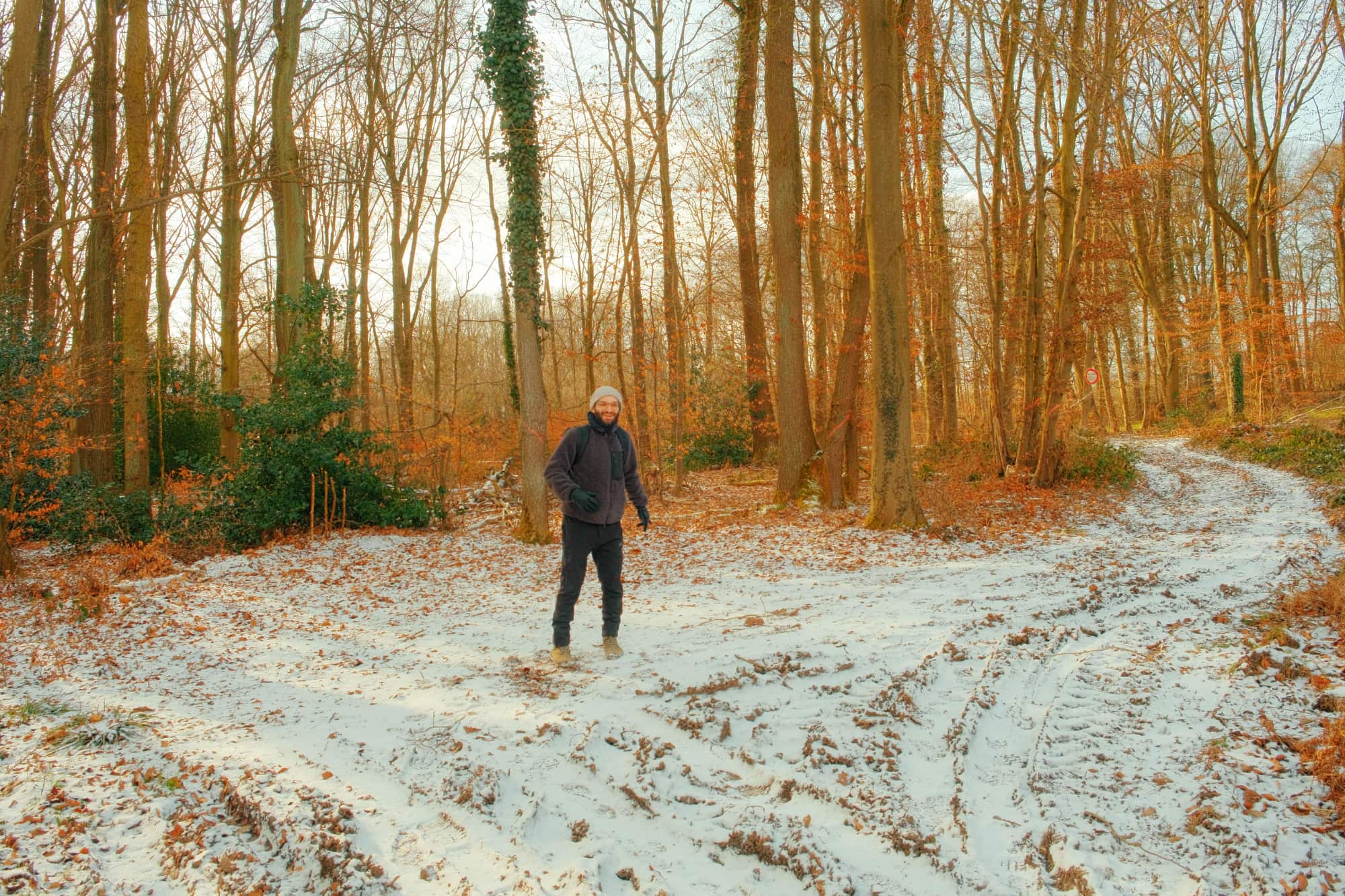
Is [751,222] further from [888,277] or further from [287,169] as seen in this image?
[287,169]

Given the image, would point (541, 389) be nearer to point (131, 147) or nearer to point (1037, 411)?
point (131, 147)

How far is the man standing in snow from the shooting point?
17.0 feet

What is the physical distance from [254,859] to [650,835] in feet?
5.66

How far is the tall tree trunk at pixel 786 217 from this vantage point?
12383mm

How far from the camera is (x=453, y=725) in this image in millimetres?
4215

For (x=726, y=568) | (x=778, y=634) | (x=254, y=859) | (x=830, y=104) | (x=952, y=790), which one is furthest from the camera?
(x=830, y=104)

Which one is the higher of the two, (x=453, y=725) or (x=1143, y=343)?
(x=1143, y=343)

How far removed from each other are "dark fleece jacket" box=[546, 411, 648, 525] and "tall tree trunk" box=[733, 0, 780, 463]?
10.2m

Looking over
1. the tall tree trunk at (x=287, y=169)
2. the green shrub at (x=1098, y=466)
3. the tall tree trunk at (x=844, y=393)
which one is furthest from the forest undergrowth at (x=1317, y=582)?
the tall tree trunk at (x=287, y=169)

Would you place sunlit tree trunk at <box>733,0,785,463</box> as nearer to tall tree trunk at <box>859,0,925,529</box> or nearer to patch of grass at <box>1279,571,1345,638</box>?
tall tree trunk at <box>859,0,925,529</box>

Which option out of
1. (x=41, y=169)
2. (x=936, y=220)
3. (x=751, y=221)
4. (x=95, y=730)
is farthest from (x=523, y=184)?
(x=41, y=169)

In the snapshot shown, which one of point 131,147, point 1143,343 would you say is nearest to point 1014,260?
point 131,147

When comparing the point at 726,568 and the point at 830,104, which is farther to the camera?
the point at 830,104

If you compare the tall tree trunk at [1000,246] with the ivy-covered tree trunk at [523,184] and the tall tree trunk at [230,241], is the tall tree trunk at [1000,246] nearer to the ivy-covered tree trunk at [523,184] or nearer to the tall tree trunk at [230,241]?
the ivy-covered tree trunk at [523,184]
